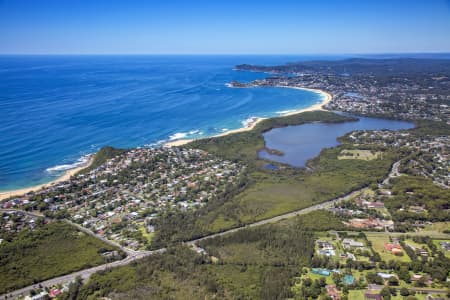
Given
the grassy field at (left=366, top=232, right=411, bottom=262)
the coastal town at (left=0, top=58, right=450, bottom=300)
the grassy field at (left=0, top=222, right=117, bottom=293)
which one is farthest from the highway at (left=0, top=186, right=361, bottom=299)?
the grassy field at (left=366, top=232, right=411, bottom=262)

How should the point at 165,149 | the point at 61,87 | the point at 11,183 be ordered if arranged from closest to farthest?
the point at 11,183
the point at 165,149
the point at 61,87

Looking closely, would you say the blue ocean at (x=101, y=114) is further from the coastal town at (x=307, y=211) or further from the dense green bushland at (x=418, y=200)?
the dense green bushland at (x=418, y=200)

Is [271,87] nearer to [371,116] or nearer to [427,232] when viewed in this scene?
[371,116]

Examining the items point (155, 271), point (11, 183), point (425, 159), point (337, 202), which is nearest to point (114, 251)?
point (155, 271)

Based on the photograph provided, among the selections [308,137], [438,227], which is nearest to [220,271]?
[438,227]

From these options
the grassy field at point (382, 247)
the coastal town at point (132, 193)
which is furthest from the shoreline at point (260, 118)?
the grassy field at point (382, 247)

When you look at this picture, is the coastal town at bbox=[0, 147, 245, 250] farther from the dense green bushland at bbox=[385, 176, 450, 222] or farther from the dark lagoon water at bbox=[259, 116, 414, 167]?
the dense green bushland at bbox=[385, 176, 450, 222]
